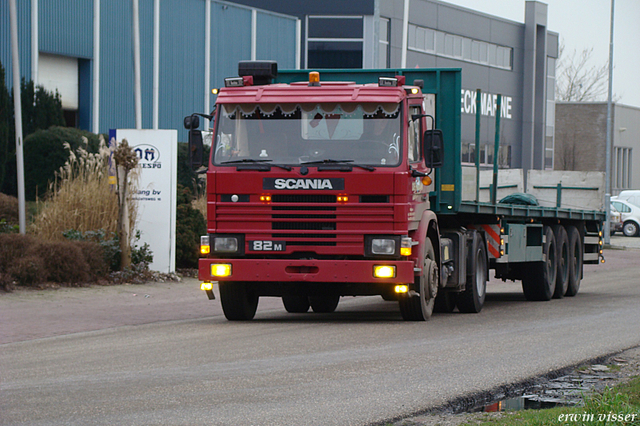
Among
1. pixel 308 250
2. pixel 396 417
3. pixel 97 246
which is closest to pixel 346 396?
pixel 396 417

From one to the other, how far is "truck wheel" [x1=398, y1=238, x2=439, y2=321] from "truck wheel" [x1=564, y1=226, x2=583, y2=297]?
23.7 ft

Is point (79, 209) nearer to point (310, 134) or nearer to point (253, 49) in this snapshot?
point (310, 134)

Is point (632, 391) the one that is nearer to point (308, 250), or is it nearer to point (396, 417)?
point (396, 417)

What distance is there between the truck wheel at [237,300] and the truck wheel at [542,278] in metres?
6.55

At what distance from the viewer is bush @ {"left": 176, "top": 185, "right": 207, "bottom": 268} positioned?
20.7 m

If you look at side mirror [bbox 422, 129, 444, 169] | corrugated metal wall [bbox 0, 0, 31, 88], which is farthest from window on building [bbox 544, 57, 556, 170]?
side mirror [bbox 422, 129, 444, 169]

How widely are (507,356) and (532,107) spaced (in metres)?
56.0

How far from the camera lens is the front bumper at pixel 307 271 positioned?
12008mm

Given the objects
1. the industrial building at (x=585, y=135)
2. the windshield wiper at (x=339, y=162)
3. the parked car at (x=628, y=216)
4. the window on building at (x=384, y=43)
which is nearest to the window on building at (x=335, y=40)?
the window on building at (x=384, y=43)

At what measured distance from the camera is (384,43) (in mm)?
52125

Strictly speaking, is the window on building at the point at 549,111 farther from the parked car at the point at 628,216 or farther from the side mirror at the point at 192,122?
the side mirror at the point at 192,122

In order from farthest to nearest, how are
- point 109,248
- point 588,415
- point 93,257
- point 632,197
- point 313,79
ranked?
point 632,197
point 109,248
point 93,257
point 313,79
point 588,415

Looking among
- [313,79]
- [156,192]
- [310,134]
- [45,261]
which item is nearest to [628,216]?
[156,192]

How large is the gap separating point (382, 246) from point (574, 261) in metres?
9.10
